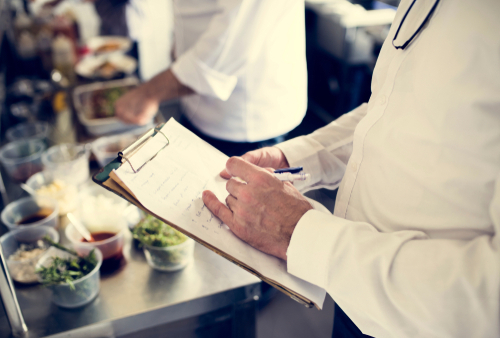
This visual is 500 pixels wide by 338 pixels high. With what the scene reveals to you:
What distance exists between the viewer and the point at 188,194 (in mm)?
696

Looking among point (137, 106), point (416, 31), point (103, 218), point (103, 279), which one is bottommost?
point (103, 279)

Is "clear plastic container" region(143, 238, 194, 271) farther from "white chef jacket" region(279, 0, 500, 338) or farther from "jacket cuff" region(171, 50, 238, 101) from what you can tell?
"jacket cuff" region(171, 50, 238, 101)

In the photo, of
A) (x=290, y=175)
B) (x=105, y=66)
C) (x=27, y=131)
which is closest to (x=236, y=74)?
(x=290, y=175)

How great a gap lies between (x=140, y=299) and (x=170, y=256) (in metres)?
0.12

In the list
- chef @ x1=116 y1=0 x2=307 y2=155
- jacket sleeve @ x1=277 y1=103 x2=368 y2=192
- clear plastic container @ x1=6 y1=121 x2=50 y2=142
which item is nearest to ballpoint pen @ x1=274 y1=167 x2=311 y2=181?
jacket sleeve @ x1=277 y1=103 x2=368 y2=192

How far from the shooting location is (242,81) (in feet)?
4.00

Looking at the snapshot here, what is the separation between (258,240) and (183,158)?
0.24 meters

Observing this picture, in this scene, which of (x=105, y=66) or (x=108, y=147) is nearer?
(x=108, y=147)

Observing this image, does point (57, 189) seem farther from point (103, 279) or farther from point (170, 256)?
point (170, 256)

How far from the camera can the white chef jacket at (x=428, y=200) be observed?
0.50 metres

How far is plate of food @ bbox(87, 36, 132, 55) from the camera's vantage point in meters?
2.25

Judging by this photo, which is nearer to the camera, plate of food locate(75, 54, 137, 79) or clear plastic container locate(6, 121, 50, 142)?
clear plastic container locate(6, 121, 50, 142)

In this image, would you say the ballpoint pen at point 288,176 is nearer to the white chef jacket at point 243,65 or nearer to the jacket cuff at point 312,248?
the jacket cuff at point 312,248

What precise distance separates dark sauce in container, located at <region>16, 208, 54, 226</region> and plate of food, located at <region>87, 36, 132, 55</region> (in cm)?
143
